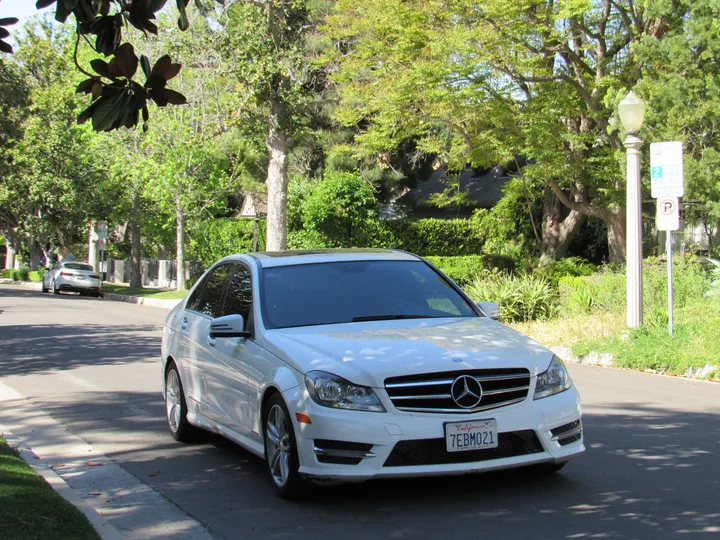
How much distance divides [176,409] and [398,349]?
3233mm

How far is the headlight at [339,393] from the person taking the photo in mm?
5746

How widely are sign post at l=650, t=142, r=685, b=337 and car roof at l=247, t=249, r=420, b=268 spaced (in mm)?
7097

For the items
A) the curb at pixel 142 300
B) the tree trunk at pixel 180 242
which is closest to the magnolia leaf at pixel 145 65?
the curb at pixel 142 300

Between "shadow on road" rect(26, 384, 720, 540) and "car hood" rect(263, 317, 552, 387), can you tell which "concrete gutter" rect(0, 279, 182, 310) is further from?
"car hood" rect(263, 317, 552, 387)

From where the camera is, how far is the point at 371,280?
7.38 metres

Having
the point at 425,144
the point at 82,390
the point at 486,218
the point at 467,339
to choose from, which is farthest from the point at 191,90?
the point at 467,339

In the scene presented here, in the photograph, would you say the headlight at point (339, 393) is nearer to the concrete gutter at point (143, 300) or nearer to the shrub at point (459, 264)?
the concrete gutter at point (143, 300)

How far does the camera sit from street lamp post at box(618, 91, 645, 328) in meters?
14.5

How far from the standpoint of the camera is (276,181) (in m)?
28.6

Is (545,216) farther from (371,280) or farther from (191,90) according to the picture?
(371,280)

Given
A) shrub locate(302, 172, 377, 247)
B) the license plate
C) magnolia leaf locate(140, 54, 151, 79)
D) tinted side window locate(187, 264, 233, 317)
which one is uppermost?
shrub locate(302, 172, 377, 247)

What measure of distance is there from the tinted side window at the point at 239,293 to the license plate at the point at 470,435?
6.80ft

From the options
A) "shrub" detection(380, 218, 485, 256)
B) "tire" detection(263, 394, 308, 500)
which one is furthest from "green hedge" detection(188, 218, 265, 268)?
"tire" detection(263, 394, 308, 500)

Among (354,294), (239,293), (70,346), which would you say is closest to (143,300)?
(70,346)
